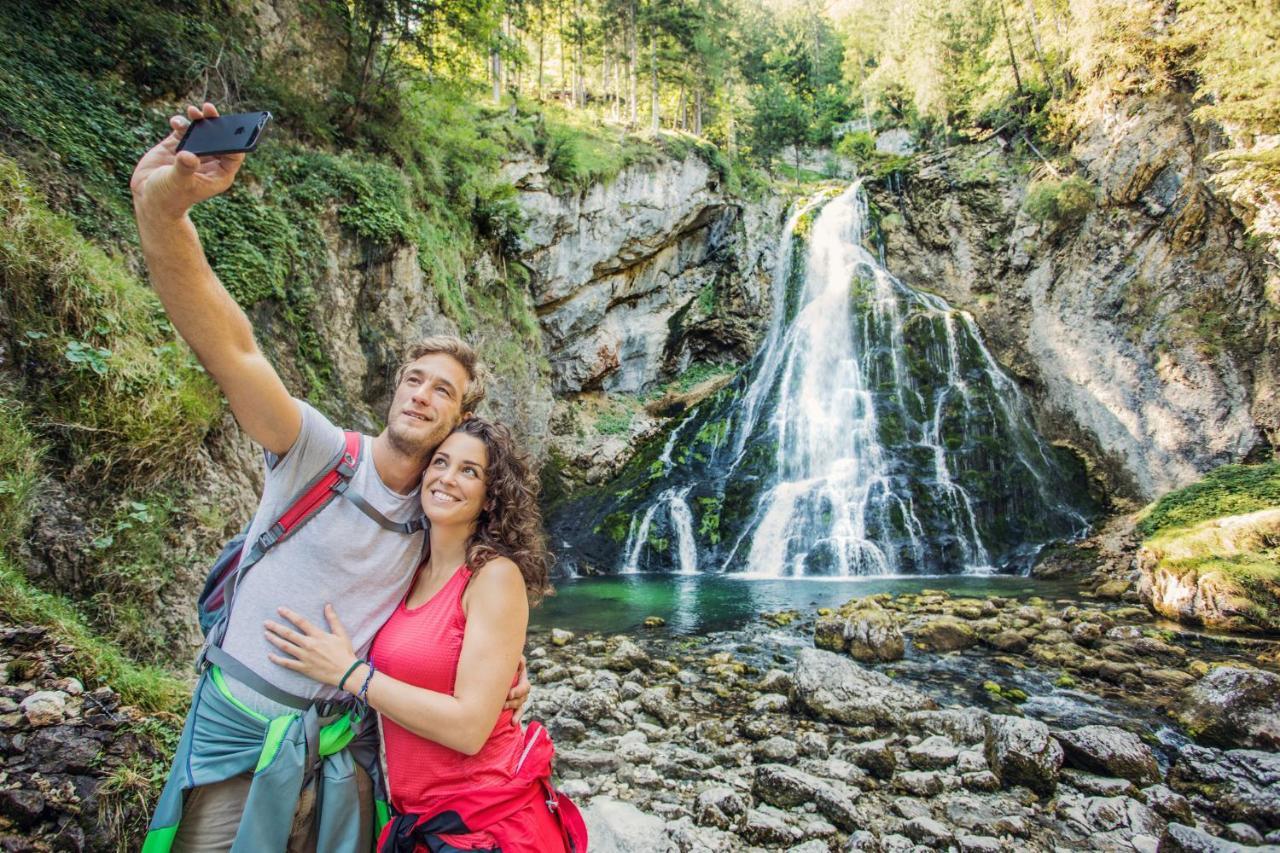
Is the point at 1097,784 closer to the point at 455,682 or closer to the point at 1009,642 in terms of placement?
the point at 1009,642

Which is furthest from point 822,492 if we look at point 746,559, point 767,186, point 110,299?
point 767,186

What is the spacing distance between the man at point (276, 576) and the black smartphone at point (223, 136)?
0.03 m

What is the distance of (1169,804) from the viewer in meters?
3.57

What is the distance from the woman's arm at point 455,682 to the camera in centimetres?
147

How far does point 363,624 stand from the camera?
1667mm

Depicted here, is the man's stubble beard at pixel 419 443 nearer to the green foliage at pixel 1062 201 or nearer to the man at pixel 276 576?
the man at pixel 276 576

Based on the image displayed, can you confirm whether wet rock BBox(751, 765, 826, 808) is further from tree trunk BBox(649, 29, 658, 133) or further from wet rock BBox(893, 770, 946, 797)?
tree trunk BBox(649, 29, 658, 133)

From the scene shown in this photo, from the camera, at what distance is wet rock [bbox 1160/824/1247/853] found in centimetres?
315

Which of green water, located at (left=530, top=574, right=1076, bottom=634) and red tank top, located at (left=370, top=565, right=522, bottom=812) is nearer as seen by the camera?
red tank top, located at (left=370, top=565, right=522, bottom=812)

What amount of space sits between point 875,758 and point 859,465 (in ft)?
40.2

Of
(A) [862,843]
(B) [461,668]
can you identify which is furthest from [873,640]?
(B) [461,668]

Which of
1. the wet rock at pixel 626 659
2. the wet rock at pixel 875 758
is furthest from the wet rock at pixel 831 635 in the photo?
the wet rock at pixel 875 758

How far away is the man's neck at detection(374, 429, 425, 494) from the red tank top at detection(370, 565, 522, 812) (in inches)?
15.1

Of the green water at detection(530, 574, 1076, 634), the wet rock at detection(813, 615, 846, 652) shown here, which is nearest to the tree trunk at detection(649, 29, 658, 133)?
the green water at detection(530, 574, 1076, 634)
